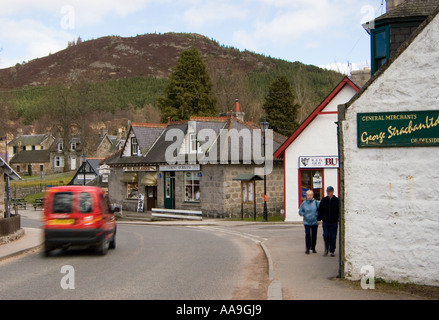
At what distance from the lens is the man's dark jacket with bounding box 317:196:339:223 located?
44.7 ft

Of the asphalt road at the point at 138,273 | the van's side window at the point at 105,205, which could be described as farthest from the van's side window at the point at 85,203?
the asphalt road at the point at 138,273

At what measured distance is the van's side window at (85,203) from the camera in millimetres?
14578

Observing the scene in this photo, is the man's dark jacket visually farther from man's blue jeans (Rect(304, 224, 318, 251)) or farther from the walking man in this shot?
man's blue jeans (Rect(304, 224, 318, 251))

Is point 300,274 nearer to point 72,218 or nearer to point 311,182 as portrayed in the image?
point 72,218

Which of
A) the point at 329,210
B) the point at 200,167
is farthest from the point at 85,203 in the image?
the point at 200,167

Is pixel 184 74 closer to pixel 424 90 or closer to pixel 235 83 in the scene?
pixel 235 83

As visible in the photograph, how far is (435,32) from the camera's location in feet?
32.2

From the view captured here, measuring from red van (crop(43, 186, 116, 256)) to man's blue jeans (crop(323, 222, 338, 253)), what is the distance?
Result: 19.6 ft

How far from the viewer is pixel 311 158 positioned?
29.5 m

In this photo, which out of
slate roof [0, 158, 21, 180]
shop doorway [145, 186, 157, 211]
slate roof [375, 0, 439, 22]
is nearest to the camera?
slate roof [375, 0, 439, 22]

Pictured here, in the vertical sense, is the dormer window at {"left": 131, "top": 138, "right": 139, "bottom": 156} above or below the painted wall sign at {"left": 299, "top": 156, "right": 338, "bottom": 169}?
above

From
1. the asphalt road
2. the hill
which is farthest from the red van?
the hill

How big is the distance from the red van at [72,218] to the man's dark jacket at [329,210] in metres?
5.92

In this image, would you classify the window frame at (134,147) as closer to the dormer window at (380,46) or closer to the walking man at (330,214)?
the dormer window at (380,46)
